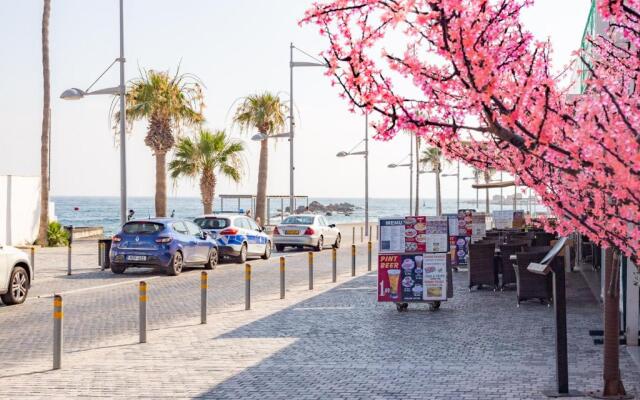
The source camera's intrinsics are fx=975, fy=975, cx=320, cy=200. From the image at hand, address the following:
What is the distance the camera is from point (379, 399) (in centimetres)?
870

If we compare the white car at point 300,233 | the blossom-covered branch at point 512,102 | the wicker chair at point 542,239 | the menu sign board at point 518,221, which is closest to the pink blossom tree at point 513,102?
the blossom-covered branch at point 512,102

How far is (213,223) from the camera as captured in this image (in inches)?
1196

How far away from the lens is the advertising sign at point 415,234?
16344 mm

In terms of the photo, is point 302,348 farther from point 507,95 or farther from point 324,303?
point 507,95

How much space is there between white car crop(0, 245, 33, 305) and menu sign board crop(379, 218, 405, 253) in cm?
649

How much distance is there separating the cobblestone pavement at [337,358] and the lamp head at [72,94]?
587 inches

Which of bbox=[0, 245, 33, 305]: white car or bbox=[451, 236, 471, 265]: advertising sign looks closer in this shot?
bbox=[0, 245, 33, 305]: white car

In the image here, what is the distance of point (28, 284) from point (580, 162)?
45.9 feet

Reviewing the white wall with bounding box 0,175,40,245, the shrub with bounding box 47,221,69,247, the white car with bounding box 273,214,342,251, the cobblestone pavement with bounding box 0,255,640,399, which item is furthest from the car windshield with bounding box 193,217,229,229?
the cobblestone pavement with bounding box 0,255,640,399

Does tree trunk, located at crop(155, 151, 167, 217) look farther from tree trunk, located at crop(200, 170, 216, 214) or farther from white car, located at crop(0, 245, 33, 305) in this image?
white car, located at crop(0, 245, 33, 305)

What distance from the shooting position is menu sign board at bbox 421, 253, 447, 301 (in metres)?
16.2

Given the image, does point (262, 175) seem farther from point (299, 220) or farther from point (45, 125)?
point (45, 125)

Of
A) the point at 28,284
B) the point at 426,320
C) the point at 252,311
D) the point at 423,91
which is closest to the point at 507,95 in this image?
the point at 423,91

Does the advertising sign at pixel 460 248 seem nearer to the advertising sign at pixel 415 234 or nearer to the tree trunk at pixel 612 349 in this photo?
the advertising sign at pixel 415 234
